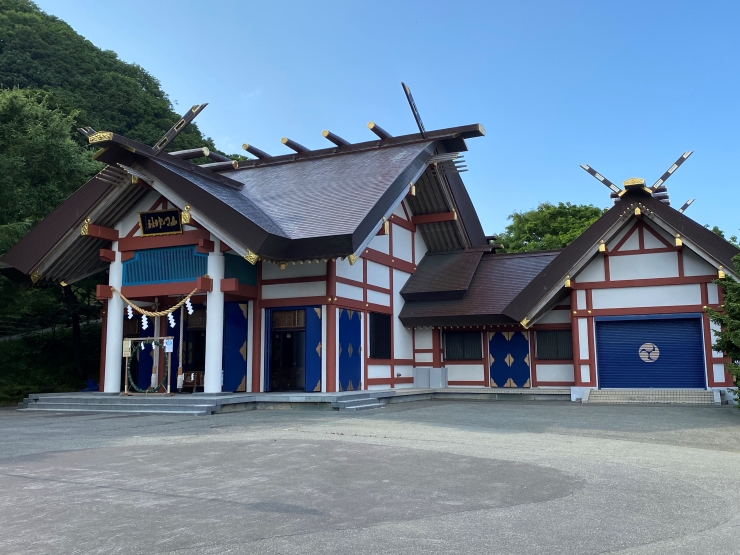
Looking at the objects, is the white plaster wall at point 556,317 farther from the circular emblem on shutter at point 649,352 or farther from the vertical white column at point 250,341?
the vertical white column at point 250,341

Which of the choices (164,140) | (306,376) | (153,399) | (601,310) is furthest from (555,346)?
(164,140)

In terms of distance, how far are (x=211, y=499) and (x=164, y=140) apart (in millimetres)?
13910

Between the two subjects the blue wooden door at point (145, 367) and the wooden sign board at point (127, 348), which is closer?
the wooden sign board at point (127, 348)

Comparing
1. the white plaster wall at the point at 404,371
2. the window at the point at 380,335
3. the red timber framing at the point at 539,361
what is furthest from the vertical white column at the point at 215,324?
the red timber framing at the point at 539,361

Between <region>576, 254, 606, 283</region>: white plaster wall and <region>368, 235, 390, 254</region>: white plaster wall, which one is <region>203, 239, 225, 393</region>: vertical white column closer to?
<region>368, 235, 390, 254</region>: white plaster wall

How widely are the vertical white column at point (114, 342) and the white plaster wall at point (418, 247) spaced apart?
9.57 metres

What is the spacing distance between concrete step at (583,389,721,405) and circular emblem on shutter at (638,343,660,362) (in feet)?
3.33

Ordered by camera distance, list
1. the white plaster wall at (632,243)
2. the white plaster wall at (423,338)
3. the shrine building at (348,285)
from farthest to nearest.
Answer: the white plaster wall at (423,338) → the white plaster wall at (632,243) → the shrine building at (348,285)

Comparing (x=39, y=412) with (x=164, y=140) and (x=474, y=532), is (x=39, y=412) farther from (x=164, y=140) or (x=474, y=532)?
(x=474, y=532)

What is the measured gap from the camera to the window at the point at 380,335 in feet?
61.4

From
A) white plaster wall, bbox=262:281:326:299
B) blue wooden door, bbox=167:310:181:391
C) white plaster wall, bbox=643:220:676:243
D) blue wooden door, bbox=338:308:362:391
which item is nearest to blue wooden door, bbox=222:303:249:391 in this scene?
white plaster wall, bbox=262:281:326:299

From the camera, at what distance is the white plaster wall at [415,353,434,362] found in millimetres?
20688

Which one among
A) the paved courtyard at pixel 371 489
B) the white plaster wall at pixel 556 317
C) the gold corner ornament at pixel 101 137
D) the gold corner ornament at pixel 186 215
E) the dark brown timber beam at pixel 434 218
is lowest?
the paved courtyard at pixel 371 489

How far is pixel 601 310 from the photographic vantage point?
18.1 metres
